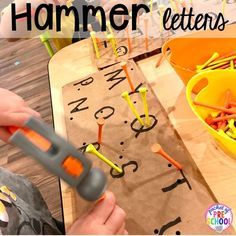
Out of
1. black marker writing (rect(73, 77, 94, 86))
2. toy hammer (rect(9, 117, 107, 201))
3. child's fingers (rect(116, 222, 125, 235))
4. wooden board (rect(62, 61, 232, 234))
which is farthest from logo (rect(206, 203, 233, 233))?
black marker writing (rect(73, 77, 94, 86))

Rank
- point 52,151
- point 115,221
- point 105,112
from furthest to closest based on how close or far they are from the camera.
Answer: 1. point 105,112
2. point 115,221
3. point 52,151

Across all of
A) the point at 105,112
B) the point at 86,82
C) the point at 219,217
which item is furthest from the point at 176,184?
the point at 86,82

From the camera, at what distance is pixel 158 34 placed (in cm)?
82

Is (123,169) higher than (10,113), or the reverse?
(10,113)

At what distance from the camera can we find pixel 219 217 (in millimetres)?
481

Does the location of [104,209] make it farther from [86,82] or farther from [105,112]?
[86,82]

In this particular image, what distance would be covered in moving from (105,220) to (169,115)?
0.85 feet

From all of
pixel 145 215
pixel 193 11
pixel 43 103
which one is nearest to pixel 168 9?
pixel 193 11

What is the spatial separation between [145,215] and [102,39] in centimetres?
49

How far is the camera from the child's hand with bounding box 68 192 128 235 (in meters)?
0.46

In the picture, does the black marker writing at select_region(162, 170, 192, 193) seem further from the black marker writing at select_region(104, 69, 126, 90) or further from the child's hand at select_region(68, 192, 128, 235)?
the black marker writing at select_region(104, 69, 126, 90)

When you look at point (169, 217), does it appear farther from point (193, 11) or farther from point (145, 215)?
point (193, 11)

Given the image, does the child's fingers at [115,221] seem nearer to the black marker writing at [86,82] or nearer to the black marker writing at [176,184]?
the black marker writing at [176,184]

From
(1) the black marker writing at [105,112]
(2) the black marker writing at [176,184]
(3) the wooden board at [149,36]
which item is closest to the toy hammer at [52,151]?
(2) the black marker writing at [176,184]
